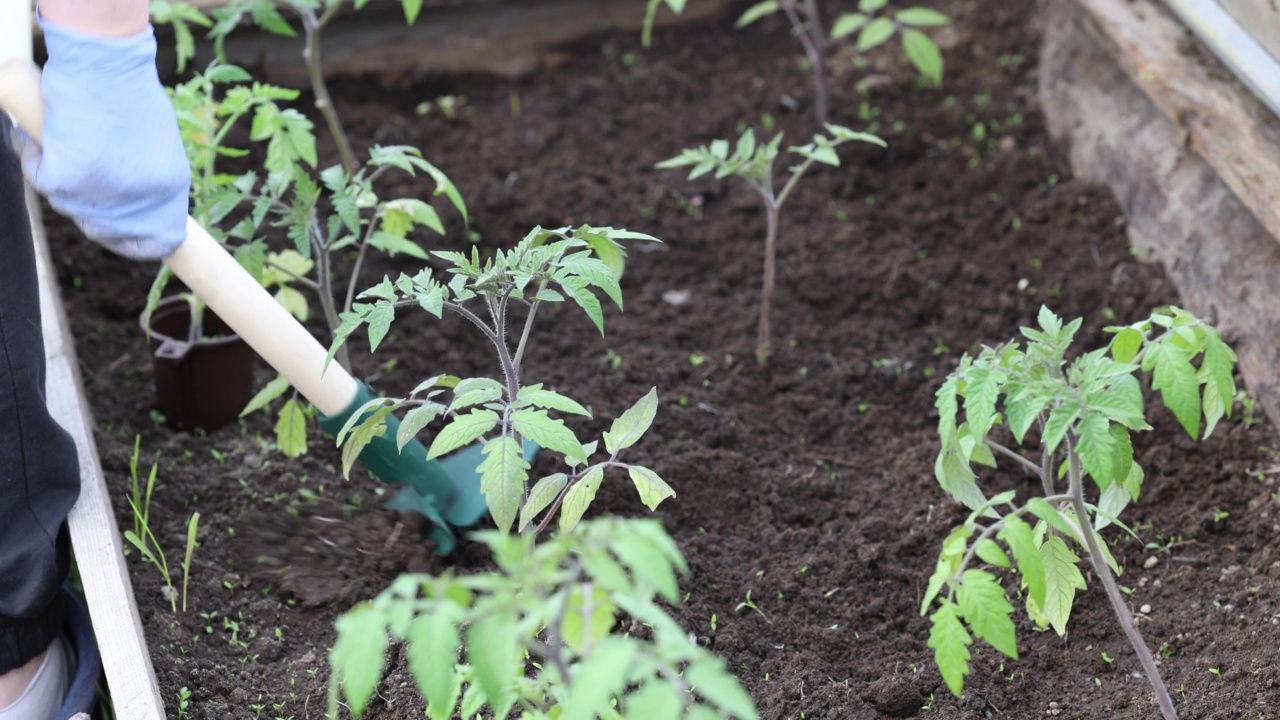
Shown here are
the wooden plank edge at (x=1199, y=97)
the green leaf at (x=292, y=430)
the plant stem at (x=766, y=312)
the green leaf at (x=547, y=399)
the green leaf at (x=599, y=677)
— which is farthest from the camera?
the plant stem at (x=766, y=312)

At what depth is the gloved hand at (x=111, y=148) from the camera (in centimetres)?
169

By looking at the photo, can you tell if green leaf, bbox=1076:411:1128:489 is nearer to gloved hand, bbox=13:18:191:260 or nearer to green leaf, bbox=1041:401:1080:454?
green leaf, bbox=1041:401:1080:454

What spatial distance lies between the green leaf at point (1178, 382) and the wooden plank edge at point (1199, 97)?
981 millimetres

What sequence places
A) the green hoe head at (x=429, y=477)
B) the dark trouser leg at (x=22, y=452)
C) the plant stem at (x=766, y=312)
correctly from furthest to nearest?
the plant stem at (x=766, y=312) < the green hoe head at (x=429, y=477) < the dark trouser leg at (x=22, y=452)

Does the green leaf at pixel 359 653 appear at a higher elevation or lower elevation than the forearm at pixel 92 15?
higher

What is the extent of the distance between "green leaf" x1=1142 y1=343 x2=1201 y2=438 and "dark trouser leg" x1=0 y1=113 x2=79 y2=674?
5.49 feet

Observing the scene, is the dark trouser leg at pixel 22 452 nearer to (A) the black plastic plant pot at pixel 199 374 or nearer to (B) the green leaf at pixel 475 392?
(A) the black plastic plant pot at pixel 199 374

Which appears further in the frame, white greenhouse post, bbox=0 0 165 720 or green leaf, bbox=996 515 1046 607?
white greenhouse post, bbox=0 0 165 720

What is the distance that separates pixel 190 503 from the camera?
7.65ft

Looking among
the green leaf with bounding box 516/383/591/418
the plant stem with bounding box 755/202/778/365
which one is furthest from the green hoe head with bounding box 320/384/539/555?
the plant stem with bounding box 755/202/778/365

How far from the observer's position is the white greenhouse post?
1.69 m

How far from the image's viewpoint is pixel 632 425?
69.9 inches

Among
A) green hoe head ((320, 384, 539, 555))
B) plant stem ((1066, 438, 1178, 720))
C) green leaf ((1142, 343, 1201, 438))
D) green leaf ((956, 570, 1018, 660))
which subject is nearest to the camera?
green leaf ((956, 570, 1018, 660))

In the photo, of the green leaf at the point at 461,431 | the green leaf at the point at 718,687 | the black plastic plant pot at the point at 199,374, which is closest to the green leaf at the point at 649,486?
the green leaf at the point at 461,431
